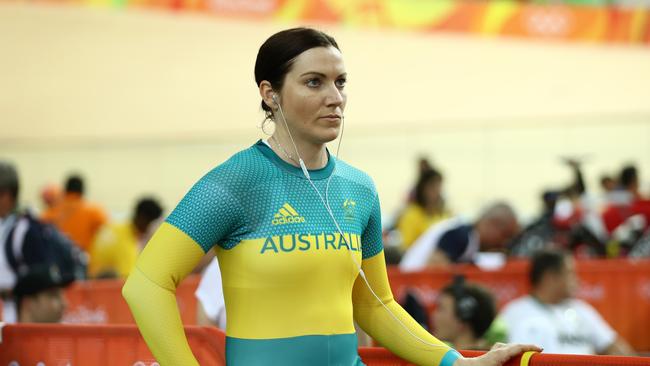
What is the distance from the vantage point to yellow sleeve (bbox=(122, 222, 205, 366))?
106 inches

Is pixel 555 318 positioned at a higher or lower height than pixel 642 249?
lower

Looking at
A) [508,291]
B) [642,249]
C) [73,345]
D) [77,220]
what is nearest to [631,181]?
[642,249]

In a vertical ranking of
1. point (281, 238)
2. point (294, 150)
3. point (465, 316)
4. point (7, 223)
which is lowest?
point (465, 316)

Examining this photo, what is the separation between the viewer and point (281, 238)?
9.10 ft

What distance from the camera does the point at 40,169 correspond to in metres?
15.7

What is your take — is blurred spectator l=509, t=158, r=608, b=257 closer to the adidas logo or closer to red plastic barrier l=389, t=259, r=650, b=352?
red plastic barrier l=389, t=259, r=650, b=352

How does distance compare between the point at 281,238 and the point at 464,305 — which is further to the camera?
the point at 464,305

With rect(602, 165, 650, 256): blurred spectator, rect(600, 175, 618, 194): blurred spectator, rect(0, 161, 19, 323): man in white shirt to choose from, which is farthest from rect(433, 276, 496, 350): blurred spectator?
rect(600, 175, 618, 194): blurred spectator

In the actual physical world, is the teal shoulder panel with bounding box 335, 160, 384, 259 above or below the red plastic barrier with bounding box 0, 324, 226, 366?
above

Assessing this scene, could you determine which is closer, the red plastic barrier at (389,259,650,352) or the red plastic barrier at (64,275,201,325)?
the red plastic barrier at (64,275,201,325)

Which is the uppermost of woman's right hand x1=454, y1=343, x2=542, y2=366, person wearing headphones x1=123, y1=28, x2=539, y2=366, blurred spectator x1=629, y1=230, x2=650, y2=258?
person wearing headphones x1=123, y1=28, x2=539, y2=366

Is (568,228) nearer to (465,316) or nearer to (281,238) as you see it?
(465,316)

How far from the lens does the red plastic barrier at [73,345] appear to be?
12.6 feet

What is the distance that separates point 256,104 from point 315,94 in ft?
50.3
